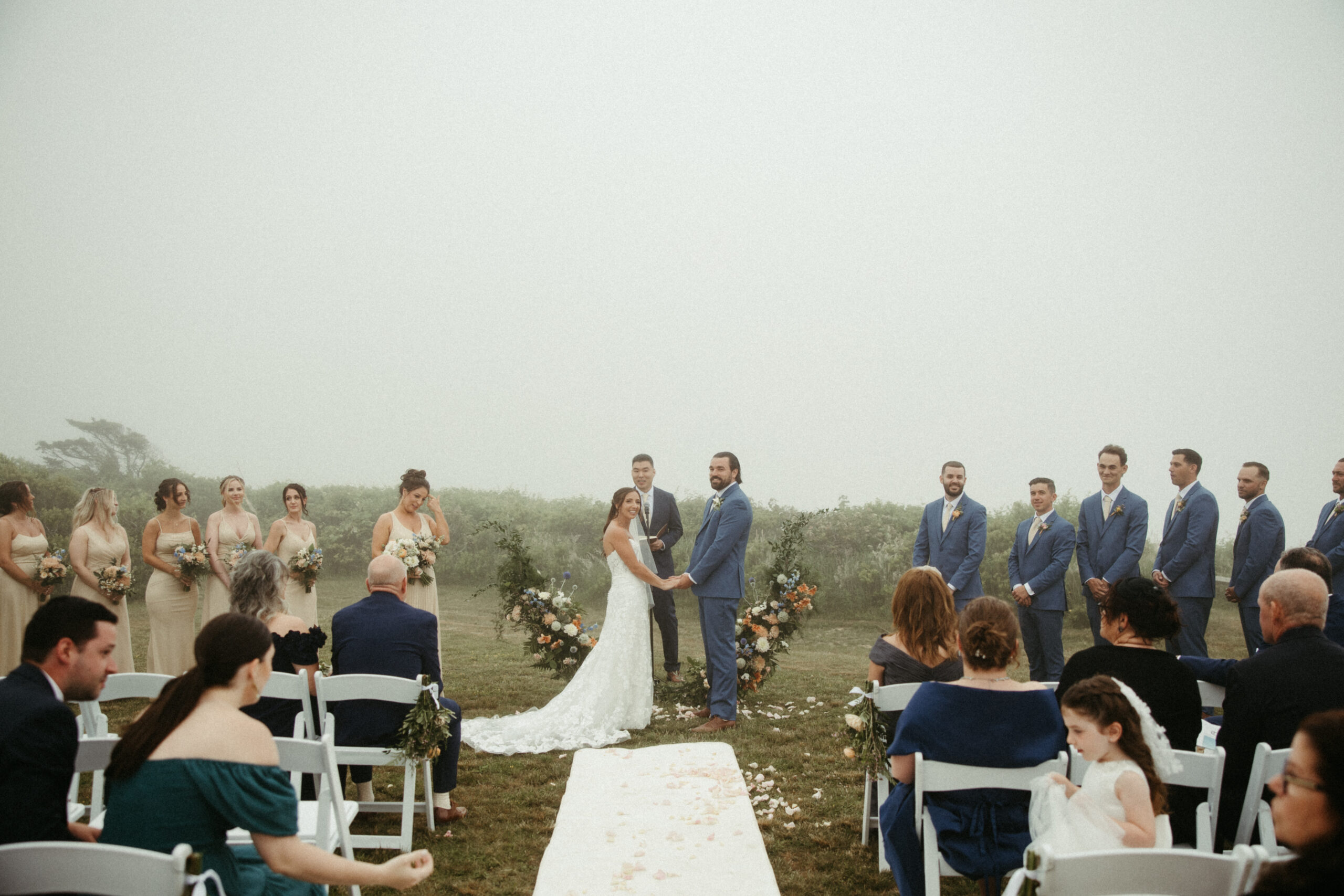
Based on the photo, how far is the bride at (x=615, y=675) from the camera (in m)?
6.62

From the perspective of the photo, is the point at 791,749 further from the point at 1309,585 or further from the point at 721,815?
the point at 1309,585

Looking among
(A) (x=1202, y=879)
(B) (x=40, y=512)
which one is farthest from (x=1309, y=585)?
(B) (x=40, y=512)

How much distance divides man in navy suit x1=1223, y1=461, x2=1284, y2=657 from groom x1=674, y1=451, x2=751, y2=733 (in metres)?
3.86

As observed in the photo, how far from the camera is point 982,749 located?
9.79 ft

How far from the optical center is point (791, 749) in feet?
20.1

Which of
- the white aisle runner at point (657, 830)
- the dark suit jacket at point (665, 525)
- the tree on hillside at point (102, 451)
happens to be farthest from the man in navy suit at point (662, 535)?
the tree on hillside at point (102, 451)

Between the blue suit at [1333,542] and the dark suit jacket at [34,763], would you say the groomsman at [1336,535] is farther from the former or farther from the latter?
the dark suit jacket at [34,763]

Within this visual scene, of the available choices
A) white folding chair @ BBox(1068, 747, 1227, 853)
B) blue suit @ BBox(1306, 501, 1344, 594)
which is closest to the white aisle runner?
white folding chair @ BBox(1068, 747, 1227, 853)

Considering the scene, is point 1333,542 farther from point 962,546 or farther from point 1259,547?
point 962,546

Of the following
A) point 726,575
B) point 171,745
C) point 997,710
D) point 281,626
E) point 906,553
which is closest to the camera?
point 171,745

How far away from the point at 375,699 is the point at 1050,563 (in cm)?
576

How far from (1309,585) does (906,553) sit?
38.5ft

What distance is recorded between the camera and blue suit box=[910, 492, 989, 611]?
294 inches

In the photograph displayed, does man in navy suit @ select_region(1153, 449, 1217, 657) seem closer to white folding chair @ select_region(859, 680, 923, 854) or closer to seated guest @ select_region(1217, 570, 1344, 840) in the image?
white folding chair @ select_region(859, 680, 923, 854)
